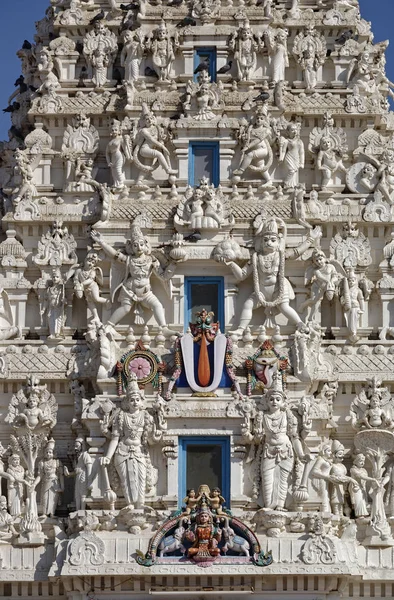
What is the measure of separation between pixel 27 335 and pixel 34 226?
10.2 ft

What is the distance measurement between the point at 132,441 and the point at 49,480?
275cm

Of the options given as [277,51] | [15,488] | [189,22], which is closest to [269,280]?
[277,51]

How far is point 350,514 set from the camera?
55.2 metres

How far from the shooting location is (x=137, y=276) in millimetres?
56375

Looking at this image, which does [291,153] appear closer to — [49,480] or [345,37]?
[345,37]

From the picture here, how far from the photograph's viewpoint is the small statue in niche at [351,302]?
56.7 meters

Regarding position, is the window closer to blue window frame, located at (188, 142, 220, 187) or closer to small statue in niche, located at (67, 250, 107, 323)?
small statue in niche, located at (67, 250, 107, 323)

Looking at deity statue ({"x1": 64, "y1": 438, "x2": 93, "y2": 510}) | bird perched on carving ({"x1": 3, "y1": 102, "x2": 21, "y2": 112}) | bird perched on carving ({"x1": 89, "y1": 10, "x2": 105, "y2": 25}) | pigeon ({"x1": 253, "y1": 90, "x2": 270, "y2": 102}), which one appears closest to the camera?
deity statue ({"x1": 64, "y1": 438, "x2": 93, "y2": 510})

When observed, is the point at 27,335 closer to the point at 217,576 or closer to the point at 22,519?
the point at 22,519

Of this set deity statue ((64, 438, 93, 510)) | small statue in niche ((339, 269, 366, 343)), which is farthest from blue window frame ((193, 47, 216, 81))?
deity statue ((64, 438, 93, 510))

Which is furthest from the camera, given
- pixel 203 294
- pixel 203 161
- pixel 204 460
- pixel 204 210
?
pixel 203 161

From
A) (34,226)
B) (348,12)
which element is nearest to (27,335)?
(34,226)

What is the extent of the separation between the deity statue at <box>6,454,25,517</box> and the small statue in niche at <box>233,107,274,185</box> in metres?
9.93

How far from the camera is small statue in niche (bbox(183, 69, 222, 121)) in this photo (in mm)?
58938
